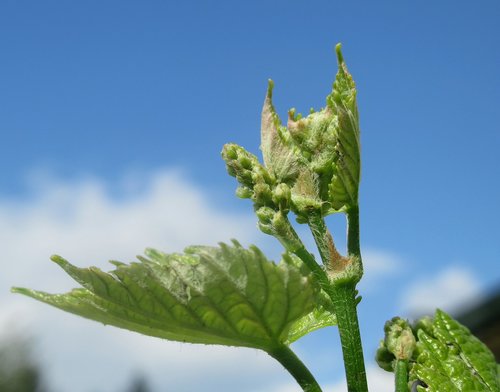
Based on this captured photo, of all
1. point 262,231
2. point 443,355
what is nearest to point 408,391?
point 443,355

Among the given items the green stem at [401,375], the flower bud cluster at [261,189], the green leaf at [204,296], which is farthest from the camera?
the green stem at [401,375]

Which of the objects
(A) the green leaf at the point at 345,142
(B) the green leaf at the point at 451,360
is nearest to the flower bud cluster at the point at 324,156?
(A) the green leaf at the point at 345,142

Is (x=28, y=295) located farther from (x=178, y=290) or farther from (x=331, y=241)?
(x=331, y=241)

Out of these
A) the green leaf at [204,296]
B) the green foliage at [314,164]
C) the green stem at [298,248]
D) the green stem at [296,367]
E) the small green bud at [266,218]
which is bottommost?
the green stem at [296,367]

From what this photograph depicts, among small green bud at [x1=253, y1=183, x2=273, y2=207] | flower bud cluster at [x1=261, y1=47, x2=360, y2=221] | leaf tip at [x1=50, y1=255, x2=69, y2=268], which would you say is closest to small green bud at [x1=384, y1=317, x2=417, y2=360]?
flower bud cluster at [x1=261, y1=47, x2=360, y2=221]

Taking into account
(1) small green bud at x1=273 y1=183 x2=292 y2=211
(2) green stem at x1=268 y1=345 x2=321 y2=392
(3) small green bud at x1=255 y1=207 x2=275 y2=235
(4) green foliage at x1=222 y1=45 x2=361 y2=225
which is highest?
(4) green foliage at x1=222 y1=45 x2=361 y2=225

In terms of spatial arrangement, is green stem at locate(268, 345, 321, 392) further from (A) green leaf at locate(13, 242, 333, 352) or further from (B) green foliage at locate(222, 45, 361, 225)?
(B) green foliage at locate(222, 45, 361, 225)

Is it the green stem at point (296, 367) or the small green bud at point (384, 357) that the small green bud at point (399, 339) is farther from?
the green stem at point (296, 367)

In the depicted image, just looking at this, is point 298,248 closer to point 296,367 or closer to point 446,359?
point 296,367
